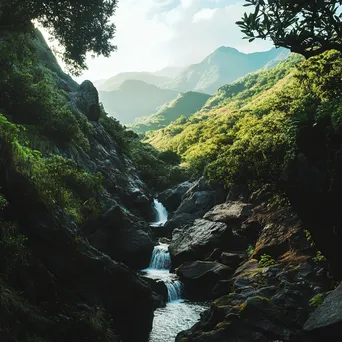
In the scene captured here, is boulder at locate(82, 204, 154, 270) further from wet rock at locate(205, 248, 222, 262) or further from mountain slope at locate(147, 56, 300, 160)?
mountain slope at locate(147, 56, 300, 160)

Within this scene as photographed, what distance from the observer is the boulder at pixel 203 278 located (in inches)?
935

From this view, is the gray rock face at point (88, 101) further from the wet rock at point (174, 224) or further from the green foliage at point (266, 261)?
the green foliage at point (266, 261)

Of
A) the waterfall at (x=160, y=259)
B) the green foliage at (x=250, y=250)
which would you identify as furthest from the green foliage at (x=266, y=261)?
the waterfall at (x=160, y=259)

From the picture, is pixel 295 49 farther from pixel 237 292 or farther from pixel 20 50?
pixel 237 292

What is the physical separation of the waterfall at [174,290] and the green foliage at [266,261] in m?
6.19

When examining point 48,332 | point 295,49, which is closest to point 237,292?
point 48,332

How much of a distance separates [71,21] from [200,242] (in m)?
20.6

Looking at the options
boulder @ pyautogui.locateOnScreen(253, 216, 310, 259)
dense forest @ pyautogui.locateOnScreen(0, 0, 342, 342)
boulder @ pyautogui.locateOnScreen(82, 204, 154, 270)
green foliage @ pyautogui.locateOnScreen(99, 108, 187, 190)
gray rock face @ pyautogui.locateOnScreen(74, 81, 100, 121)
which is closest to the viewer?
dense forest @ pyautogui.locateOnScreen(0, 0, 342, 342)

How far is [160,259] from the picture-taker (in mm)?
31172

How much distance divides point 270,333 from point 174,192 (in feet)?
132

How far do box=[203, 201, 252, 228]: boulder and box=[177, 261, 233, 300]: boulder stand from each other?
7234mm

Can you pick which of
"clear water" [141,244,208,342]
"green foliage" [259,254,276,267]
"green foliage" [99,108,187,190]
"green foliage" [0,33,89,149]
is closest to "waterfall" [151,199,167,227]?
"green foliage" [99,108,187,190]

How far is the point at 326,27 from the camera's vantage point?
1090 cm

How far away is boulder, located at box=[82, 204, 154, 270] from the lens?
92.6 feet
